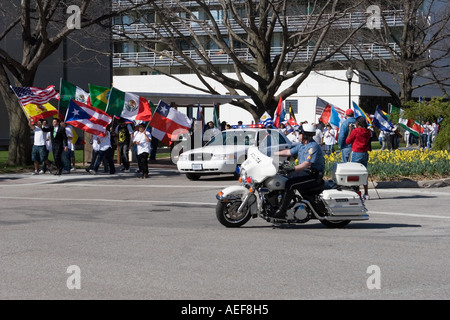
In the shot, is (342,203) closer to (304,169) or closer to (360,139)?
(304,169)

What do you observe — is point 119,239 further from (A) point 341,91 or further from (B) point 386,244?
(A) point 341,91

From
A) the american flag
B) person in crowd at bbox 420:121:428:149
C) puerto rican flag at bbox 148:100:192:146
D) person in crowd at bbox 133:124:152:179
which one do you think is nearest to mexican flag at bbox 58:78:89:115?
the american flag

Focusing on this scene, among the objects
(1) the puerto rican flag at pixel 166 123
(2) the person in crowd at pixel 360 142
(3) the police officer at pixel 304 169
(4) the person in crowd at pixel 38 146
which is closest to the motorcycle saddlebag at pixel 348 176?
(3) the police officer at pixel 304 169

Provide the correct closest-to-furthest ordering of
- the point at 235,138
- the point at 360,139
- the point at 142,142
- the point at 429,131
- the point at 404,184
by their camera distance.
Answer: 1. the point at 360,139
2. the point at 404,184
3. the point at 142,142
4. the point at 235,138
5. the point at 429,131

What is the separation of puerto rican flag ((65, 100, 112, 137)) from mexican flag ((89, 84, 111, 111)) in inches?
29.6

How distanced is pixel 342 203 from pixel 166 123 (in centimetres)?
1401

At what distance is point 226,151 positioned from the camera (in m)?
23.2

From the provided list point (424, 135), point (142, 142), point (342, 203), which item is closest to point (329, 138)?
point (424, 135)

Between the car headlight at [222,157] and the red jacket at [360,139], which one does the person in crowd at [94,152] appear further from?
the red jacket at [360,139]

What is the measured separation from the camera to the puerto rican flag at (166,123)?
25.9m

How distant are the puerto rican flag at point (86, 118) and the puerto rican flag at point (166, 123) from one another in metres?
1.49

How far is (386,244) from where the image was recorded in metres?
11.0

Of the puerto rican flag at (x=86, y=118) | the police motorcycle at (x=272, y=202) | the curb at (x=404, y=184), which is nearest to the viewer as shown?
the police motorcycle at (x=272, y=202)

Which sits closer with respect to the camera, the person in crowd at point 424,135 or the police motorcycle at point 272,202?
the police motorcycle at point 272,202
